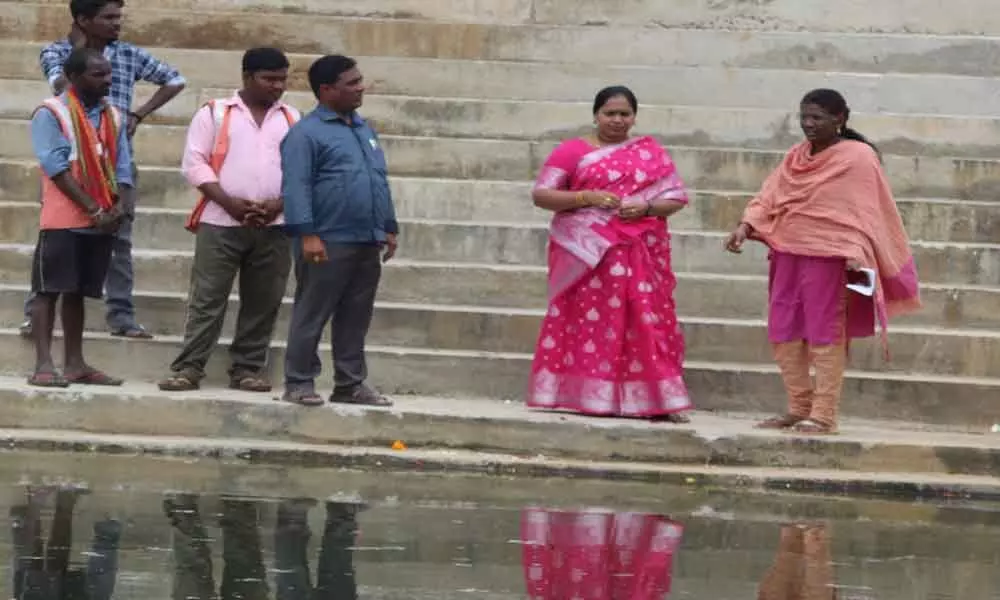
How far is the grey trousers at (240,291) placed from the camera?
939 cm

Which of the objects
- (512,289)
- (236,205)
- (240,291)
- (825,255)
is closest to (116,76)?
(236,205)

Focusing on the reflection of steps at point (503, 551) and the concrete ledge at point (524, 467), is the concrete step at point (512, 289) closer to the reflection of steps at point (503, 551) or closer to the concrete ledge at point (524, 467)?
the concrete ledge at point (524, 467)

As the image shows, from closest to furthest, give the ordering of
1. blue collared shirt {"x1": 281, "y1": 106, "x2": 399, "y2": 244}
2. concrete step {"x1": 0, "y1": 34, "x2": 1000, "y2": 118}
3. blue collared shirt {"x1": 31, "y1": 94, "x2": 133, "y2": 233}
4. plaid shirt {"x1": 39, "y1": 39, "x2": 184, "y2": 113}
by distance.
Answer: blue collared shirt {"x1": 281, "y1": 106, "x2": 399, "y2": 244} → blue collared shirt {"x1": 31, "y1": 94, "x2": 133, "y2": 233} → plaid shirt {"x1": 39, "y1": 39, "x2": 184, "y2": 113} → concrete step {"x1": 0, "y1": 34, "x2": 1000, "y2": 118}

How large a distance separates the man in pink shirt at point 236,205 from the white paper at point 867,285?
2.58m

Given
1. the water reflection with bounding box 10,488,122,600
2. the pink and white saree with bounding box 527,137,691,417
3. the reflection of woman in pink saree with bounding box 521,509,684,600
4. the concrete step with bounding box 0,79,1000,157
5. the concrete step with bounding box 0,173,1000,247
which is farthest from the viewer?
the concrete step with bounding box 0,79,1000,157

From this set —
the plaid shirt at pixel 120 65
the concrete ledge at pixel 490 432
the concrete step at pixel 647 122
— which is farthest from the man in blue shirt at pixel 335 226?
the concrete step at pixel 647 122

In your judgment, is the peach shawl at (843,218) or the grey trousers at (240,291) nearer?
the peach shawl at (843,218)

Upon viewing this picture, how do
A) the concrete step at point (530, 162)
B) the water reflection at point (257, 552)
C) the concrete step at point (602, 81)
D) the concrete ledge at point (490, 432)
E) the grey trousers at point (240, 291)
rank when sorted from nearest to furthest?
1. the water reflection at point (257, 552)
2. the concrete ledge at point (490, 432)
3. the grey trousers at point (240, 291)
4. the concrete step at point (530, 162)
5. the concrete step at point (602, 81)

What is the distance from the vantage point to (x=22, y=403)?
357 inches

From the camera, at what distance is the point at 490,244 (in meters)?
10.6

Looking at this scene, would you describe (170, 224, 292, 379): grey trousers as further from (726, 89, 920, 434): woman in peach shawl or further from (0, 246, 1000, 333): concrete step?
→ (726, 89, 920, 434): woman in peach shawl

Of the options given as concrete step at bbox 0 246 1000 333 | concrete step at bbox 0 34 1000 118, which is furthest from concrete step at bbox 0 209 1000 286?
concrete step at bbox 0 34 1000 118

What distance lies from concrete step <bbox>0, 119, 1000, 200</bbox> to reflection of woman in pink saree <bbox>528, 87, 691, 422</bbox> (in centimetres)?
197

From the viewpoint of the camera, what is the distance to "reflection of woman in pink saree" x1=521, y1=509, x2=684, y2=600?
625cm
